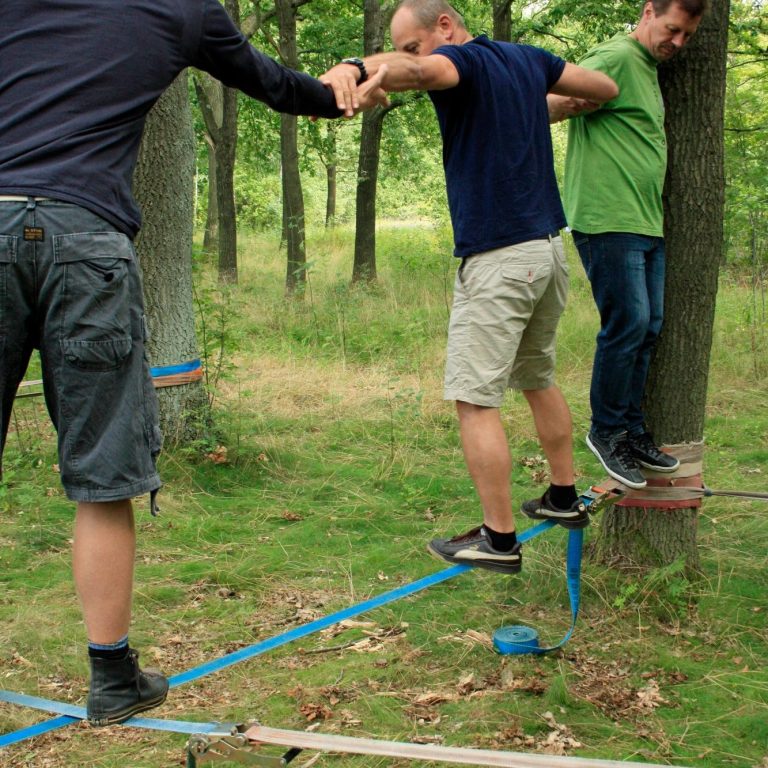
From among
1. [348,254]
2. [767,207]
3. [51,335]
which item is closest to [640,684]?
[51,335]

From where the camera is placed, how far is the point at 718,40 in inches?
157

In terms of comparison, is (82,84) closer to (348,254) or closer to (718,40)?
(718,40)

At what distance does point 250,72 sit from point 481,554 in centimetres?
193

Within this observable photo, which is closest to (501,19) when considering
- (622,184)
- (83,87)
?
(622,184)

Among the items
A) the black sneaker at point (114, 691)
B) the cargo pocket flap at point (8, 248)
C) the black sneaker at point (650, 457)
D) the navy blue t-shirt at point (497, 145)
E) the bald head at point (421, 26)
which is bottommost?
the black sneaker at point (114, 691)

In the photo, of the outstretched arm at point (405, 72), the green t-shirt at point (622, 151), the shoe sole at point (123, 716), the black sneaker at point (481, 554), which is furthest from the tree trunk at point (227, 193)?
the shoe sole at point (123, 716)

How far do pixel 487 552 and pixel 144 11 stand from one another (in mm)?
2227

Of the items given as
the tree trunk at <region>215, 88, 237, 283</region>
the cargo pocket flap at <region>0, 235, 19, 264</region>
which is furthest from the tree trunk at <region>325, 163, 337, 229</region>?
the cargo pocket flap at <region>0, 235, 19, 264</region>

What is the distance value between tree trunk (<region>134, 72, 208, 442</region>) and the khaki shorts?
3.24m

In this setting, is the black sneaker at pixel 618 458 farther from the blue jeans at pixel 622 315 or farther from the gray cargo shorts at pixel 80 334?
the gray cargo shorts at pixel 80 334

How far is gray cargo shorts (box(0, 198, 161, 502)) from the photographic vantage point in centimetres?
239

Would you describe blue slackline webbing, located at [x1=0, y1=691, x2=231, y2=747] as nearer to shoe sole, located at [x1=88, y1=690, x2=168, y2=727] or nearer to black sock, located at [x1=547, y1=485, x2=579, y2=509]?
shoe sole, located at [x1=88, y1=690, x2=168, y2=727]

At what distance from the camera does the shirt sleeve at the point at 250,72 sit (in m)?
2.67

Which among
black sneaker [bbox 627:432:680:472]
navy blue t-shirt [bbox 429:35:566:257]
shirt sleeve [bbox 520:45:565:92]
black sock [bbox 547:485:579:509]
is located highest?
shirt sleeve [bbox 520:45:565:92]
